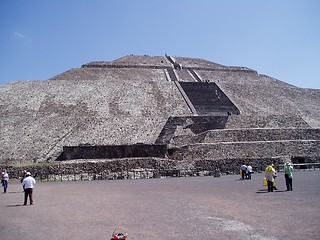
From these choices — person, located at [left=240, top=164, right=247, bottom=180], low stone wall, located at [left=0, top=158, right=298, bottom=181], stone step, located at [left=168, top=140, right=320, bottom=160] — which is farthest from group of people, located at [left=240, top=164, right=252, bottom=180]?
stone step, located at [left=168, top=140, right=320, bottom=160]

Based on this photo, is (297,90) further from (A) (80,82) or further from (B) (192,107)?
(A) (80,82)

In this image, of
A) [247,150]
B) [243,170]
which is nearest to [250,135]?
[247,150]

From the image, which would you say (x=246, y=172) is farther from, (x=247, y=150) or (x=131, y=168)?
(x=131, y=168)

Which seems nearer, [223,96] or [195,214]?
[195,214]

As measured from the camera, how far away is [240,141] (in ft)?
88.8

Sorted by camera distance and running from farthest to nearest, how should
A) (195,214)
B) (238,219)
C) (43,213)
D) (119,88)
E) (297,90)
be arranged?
(297,90) < (119,88) < (43,213) < (195,214) < (238,219)

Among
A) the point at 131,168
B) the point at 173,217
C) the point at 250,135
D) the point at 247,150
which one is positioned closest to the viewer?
the point at 173,217

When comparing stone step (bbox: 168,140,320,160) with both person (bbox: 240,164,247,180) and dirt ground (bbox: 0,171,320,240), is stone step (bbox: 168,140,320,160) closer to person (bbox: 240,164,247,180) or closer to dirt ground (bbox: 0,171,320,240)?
person (bbox: 240,164,247,180)

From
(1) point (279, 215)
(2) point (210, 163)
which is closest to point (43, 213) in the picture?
(1) point (279, 215)

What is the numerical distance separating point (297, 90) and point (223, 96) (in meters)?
13.0

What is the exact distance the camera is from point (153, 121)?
32.1 meters

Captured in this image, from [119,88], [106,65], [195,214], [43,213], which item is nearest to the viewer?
[195,214]

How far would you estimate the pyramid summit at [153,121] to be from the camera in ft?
84.7

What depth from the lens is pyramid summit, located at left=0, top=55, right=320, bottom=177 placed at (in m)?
25.8
